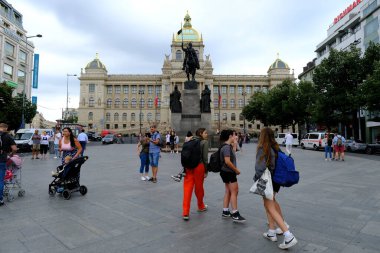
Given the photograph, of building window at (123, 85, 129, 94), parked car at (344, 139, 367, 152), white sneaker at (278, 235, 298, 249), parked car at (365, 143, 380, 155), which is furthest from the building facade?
white sneaker at (278, 235, 298, 249)

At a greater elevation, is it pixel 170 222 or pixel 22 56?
pixel 22 56

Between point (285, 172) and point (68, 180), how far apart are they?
16.9ft

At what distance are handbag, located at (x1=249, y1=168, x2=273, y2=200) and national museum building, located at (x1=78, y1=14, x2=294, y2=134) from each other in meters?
89.9

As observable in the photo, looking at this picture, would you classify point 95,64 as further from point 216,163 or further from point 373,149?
point 216,163

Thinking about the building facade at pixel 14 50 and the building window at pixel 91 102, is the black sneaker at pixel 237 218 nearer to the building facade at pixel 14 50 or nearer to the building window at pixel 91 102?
the building facade at pixel 14 50

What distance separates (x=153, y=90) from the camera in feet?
328

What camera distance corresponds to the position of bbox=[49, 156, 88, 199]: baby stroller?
6.45 metres

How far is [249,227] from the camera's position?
4.67 m

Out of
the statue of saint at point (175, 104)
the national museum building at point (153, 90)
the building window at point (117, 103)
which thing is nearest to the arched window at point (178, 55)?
the national museum building at point (153, 90)

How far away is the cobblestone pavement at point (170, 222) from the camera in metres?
3.91

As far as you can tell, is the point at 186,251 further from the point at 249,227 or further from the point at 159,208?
the point at 159,208

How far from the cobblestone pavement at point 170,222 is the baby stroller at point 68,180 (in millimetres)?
181

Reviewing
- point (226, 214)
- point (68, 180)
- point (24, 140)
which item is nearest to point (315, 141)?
point (226, 214)

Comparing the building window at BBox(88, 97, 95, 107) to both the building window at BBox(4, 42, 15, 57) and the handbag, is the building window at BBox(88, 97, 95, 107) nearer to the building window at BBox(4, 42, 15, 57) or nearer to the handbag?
the building window at BBox(4, 42, 15, 57)
